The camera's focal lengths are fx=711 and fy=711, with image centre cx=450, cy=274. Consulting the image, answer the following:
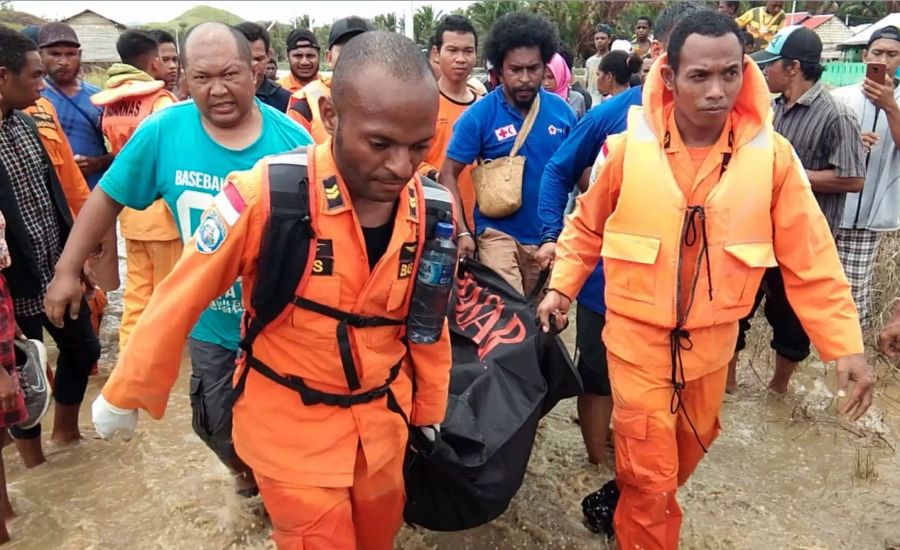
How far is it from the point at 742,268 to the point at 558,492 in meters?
1.61

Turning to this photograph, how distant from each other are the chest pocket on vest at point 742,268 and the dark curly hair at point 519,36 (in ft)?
6.80

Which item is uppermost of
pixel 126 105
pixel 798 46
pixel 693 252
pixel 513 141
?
pixel 798 46

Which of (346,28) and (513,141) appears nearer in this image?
(513,141)

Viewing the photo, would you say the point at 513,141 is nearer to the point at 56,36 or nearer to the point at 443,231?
the point at 443,231

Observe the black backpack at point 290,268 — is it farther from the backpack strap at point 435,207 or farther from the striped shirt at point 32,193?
the striped shirt at point 32,193

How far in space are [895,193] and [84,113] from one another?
5.49 metres

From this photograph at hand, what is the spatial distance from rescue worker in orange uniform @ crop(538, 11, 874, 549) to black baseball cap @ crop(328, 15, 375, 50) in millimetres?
3060

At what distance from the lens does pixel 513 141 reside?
13.5 ft

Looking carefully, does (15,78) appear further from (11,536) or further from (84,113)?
(11,536)

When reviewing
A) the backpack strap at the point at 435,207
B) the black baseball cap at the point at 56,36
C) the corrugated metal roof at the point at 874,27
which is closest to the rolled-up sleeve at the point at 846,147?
the corrugated metal roof at the point at 874,27

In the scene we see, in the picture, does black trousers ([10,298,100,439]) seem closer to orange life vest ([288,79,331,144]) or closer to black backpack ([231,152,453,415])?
orange life vest ([288,79,331,144])

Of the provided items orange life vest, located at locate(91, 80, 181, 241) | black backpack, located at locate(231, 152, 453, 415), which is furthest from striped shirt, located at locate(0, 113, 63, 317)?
black backpack, located at locate(231, 152, 453, 415)

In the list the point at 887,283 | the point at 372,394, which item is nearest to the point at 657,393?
the point at 372,394

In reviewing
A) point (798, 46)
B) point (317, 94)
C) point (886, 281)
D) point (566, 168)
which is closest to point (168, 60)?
point (317, 94)
